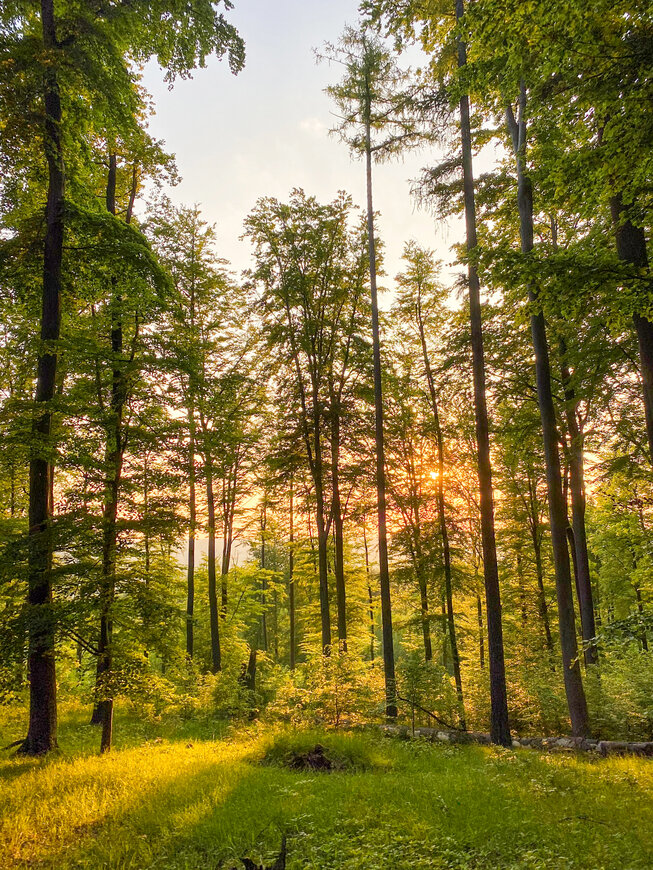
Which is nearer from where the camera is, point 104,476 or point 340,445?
point 104,476

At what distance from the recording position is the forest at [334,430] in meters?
5.26

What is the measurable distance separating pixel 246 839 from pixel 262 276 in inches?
604

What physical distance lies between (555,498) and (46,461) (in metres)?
10.3

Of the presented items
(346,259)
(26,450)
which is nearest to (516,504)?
(346,259)

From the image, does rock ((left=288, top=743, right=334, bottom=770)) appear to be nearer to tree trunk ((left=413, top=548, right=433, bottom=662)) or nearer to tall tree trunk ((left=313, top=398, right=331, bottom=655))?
tall tree trunk ((left=313, top=398, right=331, bottom=655))

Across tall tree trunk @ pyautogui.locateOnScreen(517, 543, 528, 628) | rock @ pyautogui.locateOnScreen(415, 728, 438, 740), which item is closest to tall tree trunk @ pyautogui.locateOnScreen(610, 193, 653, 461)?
rock @ pyautogui.locateOnScreen(415, 728, 438, 740)

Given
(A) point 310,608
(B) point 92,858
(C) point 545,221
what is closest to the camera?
(B) point 92,858

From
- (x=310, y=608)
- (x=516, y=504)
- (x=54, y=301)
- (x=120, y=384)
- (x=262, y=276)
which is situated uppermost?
(x=262, y=276)

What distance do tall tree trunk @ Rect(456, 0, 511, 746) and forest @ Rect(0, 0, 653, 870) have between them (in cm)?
7

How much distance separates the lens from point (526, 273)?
225 inches

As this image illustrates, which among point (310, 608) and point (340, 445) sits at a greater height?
point (340, 445)

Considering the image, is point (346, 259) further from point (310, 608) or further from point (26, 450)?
point (310, 608)

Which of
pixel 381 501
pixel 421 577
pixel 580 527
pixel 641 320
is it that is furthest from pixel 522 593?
pixel 641 320

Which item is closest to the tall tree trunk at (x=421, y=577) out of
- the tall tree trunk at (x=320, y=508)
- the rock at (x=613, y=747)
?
the tall tree trunk at (x=320, y=508)
